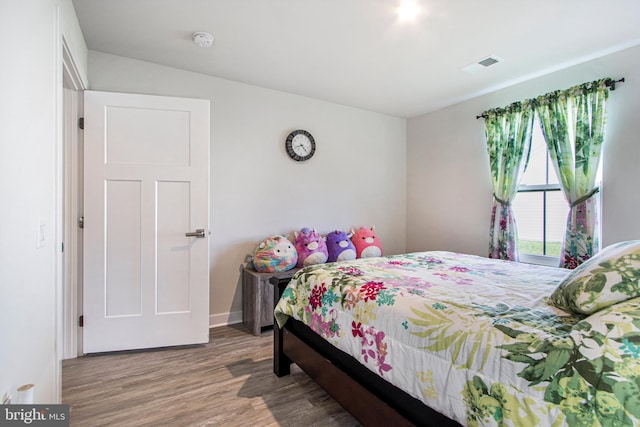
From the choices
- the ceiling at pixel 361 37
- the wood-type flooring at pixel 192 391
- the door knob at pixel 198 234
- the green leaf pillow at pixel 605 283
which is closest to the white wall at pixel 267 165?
the ceiling at pixel 361 37

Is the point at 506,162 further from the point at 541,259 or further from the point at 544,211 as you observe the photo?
the point at 541,259

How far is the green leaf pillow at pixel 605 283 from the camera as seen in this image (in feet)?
3.57

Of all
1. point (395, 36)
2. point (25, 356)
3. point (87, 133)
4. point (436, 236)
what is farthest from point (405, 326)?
point (436, 236)

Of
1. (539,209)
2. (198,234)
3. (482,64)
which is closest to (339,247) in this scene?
(198,234)

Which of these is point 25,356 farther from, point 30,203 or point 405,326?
point 405,326

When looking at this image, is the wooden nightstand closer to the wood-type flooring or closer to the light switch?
the wood-type flooring

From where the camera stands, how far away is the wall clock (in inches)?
142

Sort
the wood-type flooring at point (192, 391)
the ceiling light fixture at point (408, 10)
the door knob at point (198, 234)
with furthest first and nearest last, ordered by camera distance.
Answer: the door knob at point (198, 234) → the ceiling light fixture at point (408, 10) → the wood-type flooring at point (192, 391)

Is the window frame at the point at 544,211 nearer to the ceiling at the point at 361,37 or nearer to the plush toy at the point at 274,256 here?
the ceiling at the point at 361,37

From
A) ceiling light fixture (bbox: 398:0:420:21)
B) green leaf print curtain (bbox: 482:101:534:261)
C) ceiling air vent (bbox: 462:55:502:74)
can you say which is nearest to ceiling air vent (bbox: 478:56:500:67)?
ceiling air vent (bbox: 462:55:502:74)

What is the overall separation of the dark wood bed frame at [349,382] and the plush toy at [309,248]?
1.16 meters

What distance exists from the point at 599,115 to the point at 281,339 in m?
3.06

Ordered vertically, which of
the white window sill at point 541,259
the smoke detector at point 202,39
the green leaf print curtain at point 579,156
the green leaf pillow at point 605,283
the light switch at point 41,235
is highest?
the smoke detector at point 202,39

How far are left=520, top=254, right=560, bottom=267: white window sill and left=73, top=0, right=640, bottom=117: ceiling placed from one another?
174cm
